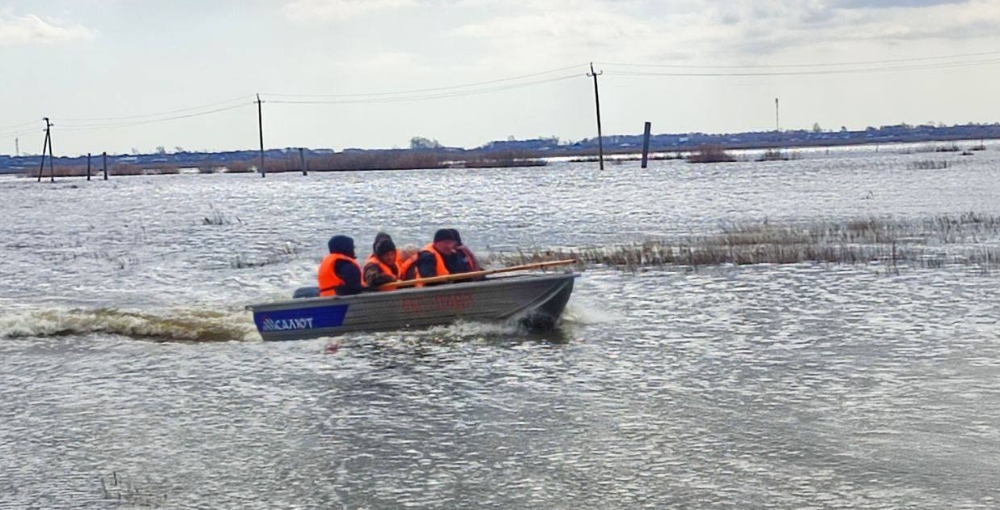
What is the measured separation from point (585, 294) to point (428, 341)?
4782 mm

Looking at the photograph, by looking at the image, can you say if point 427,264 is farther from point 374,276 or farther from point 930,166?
point 930,166

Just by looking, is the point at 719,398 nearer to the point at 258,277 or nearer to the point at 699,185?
the point at 258,277

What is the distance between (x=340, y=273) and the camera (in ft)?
59.8

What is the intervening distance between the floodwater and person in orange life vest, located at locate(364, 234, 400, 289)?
785 millimetres

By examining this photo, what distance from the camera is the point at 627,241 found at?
31672 mm

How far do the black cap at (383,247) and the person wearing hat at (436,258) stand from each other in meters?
0.42

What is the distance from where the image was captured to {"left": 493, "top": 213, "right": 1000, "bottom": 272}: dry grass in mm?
24547

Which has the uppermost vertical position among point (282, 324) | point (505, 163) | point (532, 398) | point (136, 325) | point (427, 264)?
point (505, 163)

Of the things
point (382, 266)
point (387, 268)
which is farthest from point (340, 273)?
point (387, 268)

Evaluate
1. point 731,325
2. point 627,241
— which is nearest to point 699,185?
point 627,241

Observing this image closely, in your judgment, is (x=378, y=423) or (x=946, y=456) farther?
(x=378, y=423)

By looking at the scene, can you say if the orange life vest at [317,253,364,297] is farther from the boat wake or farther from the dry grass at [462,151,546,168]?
the dry grass at [462,151,546,168]

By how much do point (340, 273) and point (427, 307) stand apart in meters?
1.31

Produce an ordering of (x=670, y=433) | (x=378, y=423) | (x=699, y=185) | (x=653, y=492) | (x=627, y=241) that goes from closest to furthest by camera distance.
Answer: (x=653, y=492), (x=670, y=433), (x=378, y=423), (x=627, y=241), (x=699, y=185)
